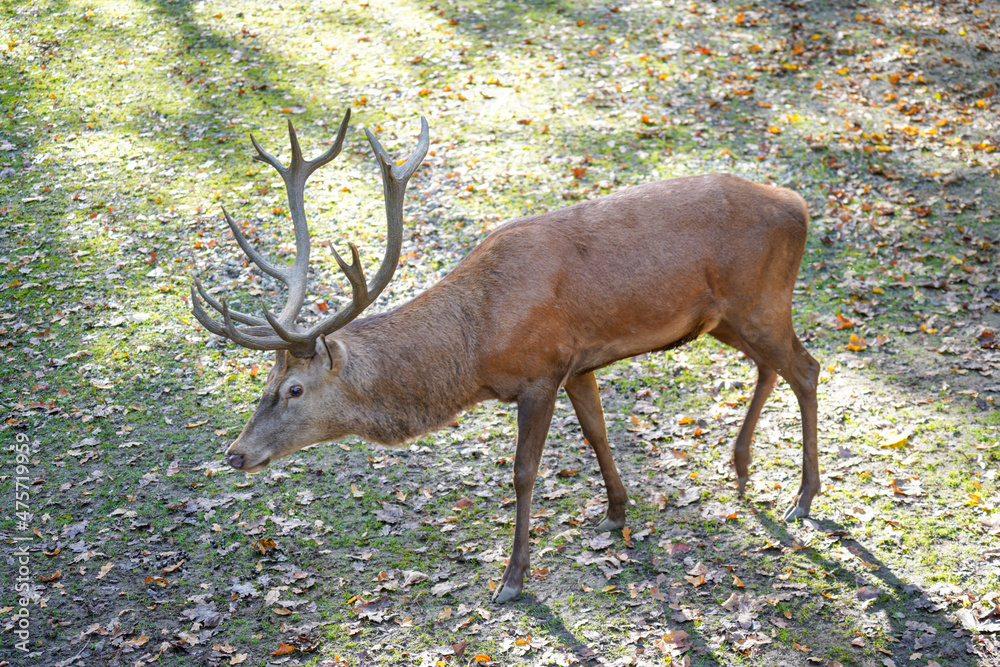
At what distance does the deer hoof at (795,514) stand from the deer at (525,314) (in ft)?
0.04

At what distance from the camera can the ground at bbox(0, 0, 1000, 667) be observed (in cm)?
523

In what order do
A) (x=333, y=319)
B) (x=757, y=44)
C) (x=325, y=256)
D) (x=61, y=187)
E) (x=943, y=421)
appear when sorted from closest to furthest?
(x=333, y=319) → (x=943, y=421) → (x=325, y=256) → (x=61, y=187) → (x=757, y=44)

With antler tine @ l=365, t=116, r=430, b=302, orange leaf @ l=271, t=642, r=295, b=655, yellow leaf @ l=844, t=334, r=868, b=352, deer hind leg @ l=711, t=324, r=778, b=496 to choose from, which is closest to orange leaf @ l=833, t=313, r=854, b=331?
yellow leaf @ l=844, t=334, r=868, b=352

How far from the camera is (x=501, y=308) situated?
17.4 ft

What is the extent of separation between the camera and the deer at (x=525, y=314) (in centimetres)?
518

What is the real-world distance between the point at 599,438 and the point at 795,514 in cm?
157

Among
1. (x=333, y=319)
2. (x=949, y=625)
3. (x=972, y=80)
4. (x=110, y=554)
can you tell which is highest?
(x=972, y=80)

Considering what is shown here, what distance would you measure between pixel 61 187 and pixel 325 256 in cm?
475

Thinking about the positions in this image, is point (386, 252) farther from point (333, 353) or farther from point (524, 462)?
point (524, 462)

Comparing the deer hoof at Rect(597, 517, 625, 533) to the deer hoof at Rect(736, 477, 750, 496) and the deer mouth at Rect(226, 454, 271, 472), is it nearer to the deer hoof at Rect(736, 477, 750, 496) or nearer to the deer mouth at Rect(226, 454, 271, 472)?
the deer hoof at Rect(736, 477, 750, 496)

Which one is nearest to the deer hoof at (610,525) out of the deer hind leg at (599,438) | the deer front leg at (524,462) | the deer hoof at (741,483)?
the deer hind leg at (599,438)

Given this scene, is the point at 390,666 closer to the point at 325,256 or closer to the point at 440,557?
the point at 440,557

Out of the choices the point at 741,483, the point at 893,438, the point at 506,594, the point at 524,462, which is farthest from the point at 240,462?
the point at 893,438

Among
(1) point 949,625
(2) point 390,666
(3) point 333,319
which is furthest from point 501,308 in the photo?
(1) point 949,625
